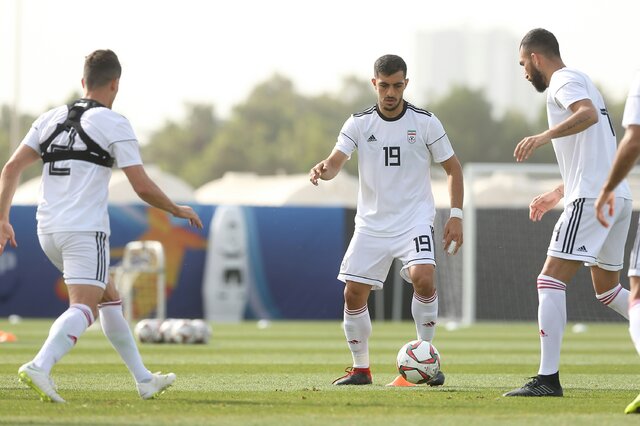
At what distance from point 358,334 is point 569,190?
6.92 feet

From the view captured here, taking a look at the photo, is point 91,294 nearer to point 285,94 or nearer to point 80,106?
point 80,106

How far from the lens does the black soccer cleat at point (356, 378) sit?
9461mm

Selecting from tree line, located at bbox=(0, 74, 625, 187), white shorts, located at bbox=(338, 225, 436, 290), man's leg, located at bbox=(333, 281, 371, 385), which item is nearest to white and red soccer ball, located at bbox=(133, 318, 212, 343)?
man's leg, located at bbox=(333, 281, 371, 385)

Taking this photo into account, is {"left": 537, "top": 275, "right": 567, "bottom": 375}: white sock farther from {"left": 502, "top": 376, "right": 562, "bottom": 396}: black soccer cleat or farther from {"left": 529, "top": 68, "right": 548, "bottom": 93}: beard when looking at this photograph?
{"left": 529, "top": 68, "right": 548, "bottom": 93}: beard

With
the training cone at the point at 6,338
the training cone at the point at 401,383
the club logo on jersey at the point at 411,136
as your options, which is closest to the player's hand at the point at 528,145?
the club logo on jersey at the point at 411,136

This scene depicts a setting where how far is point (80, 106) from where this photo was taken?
757 centimetres

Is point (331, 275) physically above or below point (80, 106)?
below

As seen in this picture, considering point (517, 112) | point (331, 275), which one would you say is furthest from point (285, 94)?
point (331, 275)

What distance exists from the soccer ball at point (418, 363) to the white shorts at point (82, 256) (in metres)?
2.61

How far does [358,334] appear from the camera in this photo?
9.62 meters

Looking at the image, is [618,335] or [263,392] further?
[618,335]

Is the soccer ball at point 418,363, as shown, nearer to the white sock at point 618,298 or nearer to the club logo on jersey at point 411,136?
the white sock at point 618,298

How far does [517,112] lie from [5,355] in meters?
101

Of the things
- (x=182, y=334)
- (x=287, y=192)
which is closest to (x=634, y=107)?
(x=182, y=334)
